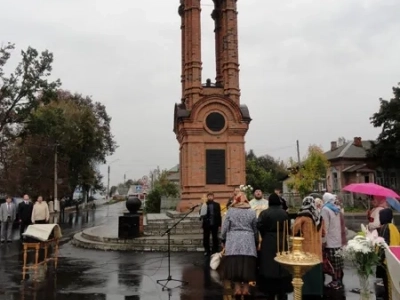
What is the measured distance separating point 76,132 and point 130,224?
2567 cm

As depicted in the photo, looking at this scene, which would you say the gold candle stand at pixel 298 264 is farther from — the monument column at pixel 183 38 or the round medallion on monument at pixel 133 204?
the monument column at pixel 183 38

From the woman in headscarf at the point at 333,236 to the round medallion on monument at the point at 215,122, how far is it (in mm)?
12555

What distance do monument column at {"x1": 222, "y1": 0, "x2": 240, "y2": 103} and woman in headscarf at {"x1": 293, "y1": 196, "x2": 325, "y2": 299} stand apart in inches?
581

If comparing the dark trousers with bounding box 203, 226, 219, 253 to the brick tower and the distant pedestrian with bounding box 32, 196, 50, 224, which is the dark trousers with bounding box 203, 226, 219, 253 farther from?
the brick tower

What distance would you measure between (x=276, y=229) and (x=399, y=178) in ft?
153

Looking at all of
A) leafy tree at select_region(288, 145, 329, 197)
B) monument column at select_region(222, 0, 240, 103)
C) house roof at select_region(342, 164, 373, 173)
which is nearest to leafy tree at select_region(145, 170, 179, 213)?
monument column at select_region(222, 0, 240, 103)

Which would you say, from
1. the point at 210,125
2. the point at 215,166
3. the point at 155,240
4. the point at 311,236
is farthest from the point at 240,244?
the point at 210,125

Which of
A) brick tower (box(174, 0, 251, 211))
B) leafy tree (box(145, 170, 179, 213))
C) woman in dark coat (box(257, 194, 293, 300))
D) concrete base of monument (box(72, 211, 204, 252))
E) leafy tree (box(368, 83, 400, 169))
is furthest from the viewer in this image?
leafy tree (box(368, 83, 400, 169))

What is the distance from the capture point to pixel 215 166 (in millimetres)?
20250

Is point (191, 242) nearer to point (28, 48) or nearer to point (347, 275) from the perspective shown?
point (347, 275)

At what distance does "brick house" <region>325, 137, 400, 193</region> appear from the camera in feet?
159

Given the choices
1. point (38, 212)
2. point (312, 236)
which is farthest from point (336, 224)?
point (38, 212)

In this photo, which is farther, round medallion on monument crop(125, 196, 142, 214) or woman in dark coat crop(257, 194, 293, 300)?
round medallion on monument crop(125, 196, 142, 214)

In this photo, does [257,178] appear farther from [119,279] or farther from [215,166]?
[119,279]
